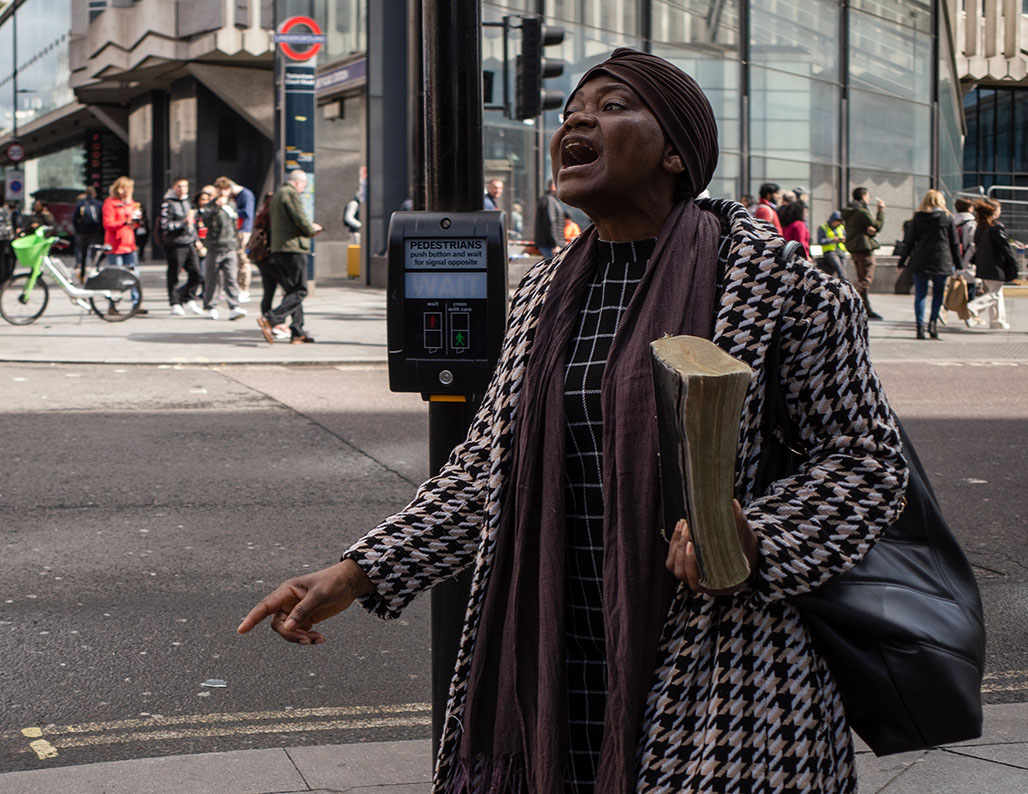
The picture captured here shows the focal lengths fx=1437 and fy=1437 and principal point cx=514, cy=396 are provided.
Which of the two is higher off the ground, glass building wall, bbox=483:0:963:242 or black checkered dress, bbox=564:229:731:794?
glass building wall, bbox=483:0:963:242

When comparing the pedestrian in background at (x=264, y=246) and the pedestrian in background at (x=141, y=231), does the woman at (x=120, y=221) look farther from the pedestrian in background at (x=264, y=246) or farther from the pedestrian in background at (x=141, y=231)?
the pedestrian in background at (x=264, y=246)

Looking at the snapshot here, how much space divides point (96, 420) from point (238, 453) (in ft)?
5.73

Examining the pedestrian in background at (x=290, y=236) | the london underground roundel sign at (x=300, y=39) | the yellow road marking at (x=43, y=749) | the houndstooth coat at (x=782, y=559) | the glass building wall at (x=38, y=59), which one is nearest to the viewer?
the houndstooth coat at (x=782, y=559)

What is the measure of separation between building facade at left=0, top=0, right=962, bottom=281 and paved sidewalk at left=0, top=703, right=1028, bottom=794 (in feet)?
58.9

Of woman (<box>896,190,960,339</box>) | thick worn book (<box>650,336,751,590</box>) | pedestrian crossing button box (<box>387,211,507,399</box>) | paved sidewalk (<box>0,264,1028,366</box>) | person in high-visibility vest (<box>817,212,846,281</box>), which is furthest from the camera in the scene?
person in high-visibility vest (<box>817,212,846,281</box>)

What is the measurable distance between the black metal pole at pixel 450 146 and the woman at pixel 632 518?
3.28 feet

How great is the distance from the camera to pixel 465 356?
3.15 m

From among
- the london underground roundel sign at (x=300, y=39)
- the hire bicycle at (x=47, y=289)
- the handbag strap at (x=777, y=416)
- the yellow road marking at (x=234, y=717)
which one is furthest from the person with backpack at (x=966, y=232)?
the handbag strap at (x=777, y=416)

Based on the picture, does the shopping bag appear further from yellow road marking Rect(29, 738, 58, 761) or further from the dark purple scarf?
the dark purple scarf

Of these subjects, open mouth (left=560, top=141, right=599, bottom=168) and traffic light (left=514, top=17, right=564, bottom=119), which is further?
traffic light (left=514, top=17, right=564, bottom=119)

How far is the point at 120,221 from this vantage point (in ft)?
60.8

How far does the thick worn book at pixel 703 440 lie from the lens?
59.0 inches

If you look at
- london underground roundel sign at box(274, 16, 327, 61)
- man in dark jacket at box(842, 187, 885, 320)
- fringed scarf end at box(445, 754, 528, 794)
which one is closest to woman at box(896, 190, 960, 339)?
man in dark jacket at box(842, 187, 885, 320)

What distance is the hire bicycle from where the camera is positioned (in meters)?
16.8
